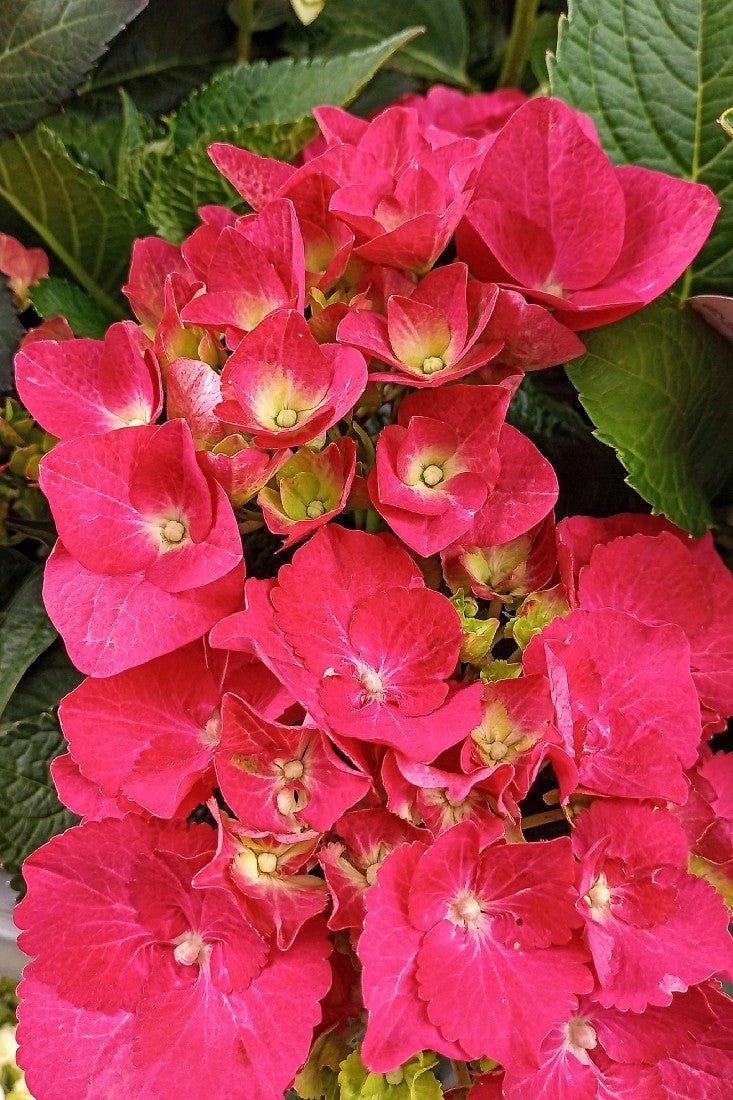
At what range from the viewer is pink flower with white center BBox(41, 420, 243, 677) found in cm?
36

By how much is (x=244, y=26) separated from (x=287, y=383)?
0.52 meters

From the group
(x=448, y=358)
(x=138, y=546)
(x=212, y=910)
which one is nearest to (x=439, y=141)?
(x=448, y=358)

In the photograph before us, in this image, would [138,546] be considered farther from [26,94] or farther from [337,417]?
[26,94]

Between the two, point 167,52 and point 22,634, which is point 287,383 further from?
point 167,52

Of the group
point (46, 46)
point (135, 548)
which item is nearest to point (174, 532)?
point (135, 548)

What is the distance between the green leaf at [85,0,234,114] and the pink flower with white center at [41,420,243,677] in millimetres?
501

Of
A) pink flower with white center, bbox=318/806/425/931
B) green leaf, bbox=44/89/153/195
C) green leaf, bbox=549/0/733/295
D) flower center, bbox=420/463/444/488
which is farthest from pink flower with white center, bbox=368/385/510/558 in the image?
green leaf, bbox=44/89/153/195

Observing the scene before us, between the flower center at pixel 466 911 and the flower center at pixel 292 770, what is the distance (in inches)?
2.9

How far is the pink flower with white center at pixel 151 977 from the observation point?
14.0 inches

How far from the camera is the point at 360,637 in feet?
1.19

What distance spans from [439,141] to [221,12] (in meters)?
0.40

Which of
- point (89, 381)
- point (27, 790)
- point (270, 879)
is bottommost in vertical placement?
point (27, 790)

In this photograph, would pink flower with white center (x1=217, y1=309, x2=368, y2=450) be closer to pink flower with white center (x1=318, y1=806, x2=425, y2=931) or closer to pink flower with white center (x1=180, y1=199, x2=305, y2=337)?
pink flower with white center (x1=180, y1=199, x2=305, y2=337)

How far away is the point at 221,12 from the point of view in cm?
76
